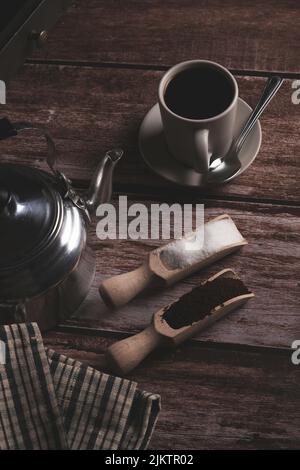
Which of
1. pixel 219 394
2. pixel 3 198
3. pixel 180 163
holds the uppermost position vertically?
pixel 3 198

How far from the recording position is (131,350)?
76 cm

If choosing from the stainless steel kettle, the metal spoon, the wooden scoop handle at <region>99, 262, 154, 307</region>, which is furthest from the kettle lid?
the metal spoon

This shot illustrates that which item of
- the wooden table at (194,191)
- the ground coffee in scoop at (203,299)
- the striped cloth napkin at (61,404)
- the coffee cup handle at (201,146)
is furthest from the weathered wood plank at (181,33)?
the striped cloth napkin at (61,404)

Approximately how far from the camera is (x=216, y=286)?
79cm

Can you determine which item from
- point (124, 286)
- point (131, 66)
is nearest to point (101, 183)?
point (124, 286)

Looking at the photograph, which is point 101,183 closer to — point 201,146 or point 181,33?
point 201,146

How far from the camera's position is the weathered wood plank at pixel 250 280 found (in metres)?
0.79

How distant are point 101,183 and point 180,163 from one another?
12 centimetres

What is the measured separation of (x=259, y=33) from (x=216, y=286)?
394 mm

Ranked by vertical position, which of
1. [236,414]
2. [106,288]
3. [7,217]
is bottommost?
[236,414]

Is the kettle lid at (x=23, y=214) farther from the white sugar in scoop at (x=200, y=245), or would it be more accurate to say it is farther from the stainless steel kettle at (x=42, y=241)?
the white sugar in scoop at (x=200, y=245)

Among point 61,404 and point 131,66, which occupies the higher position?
point 131,66

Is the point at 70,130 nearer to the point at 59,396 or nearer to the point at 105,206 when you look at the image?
the point at 105,206
